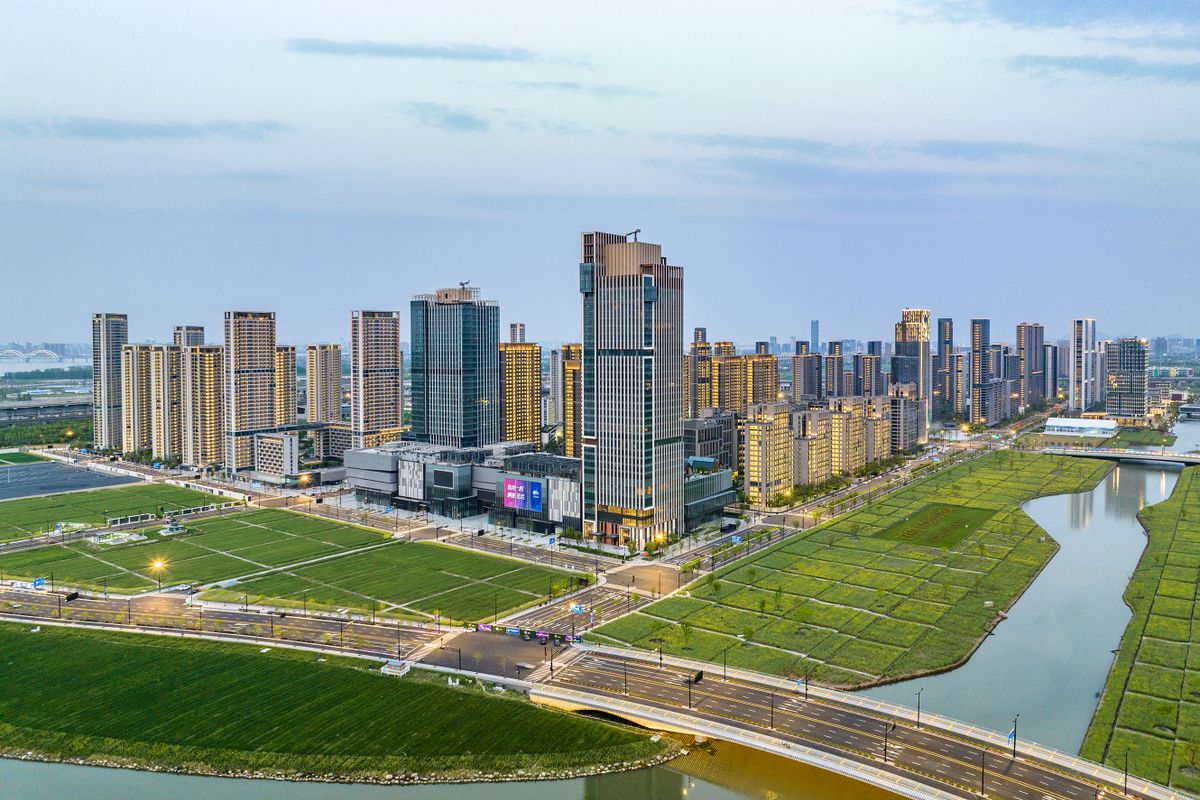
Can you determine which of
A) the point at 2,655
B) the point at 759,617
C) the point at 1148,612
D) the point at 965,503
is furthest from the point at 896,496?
the point at 2,655

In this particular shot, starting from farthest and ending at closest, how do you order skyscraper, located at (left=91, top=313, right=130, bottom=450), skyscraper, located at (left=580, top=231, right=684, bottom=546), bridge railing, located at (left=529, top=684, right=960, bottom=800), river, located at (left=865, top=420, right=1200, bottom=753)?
skyscraper, located at (left=91, top=313, right=130, bottom=450), skyscraper, located at (left=580, top=231, right=684, bottom=546), river, located at (left=865, top=420, right=1200, bottom=753), bridge railing, located at (left=529, top=684, right=960, bottom=800)

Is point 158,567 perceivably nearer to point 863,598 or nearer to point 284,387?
point 863,598

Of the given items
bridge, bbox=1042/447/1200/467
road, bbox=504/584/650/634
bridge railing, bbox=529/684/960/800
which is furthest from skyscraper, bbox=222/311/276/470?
bridge, bbox=1042/447/1200/467

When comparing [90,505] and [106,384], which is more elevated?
[106,384]

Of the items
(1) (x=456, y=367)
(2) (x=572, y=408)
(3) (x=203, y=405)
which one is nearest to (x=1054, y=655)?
(1) (x=456, y=367)

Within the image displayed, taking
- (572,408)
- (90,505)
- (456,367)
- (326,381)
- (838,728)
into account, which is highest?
(456,367)

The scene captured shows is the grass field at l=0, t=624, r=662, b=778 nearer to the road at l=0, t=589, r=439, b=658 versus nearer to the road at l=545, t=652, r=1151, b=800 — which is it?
the road at l=0, t=589, r=439, b=658

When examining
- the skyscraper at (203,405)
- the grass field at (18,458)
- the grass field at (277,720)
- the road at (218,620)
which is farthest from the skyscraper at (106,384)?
the grass field at (277,720)
